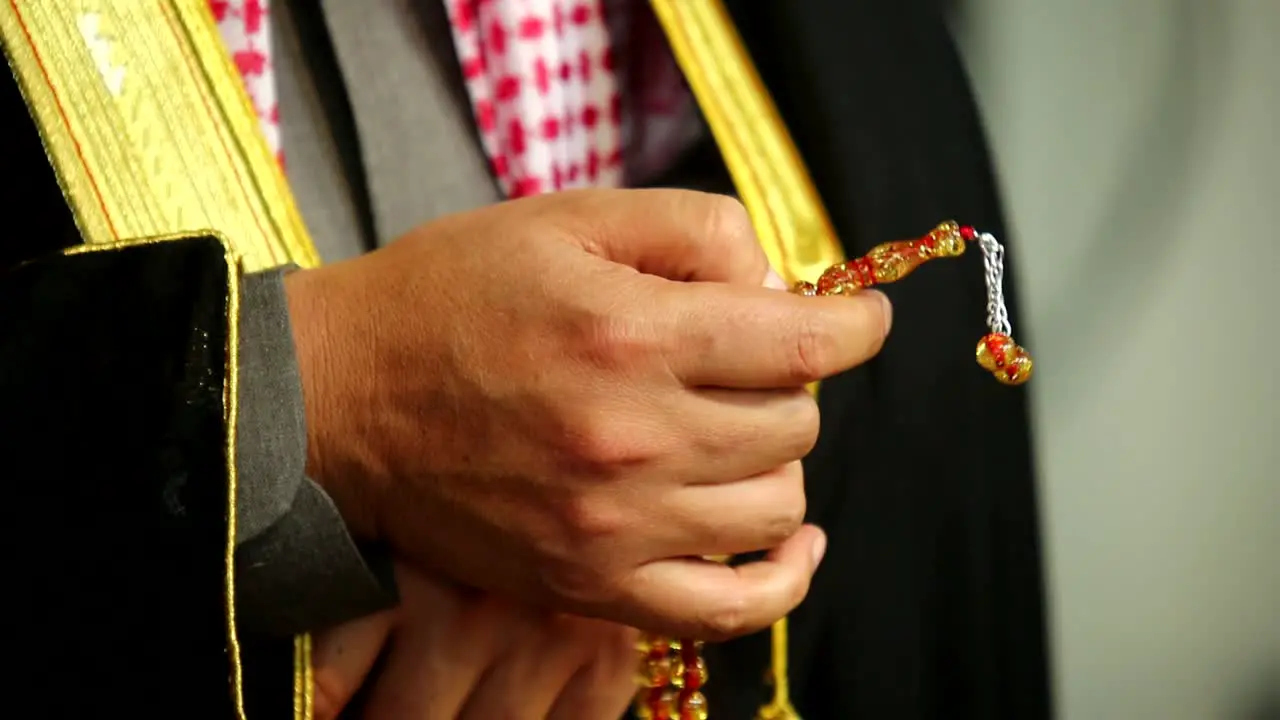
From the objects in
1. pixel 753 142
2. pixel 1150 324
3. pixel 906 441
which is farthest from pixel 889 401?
pixel 1150 324

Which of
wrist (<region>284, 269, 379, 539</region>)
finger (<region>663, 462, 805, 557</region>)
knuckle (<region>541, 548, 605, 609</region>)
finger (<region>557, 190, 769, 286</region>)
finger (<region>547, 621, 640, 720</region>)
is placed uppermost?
finger (<region>557, 190, 769, 286</region>)

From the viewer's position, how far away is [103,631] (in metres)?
0.33

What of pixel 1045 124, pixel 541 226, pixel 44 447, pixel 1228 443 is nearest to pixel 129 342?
pixel 44 447

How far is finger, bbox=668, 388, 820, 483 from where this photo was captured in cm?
37

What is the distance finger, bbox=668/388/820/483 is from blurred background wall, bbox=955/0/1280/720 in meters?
0.72

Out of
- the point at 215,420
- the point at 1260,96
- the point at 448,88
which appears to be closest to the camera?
the point at 215,420

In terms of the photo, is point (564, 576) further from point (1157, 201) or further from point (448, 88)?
point (1157, 201)

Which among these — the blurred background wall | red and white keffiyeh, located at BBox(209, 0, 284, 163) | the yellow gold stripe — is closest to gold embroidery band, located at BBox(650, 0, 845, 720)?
the yellow gold stripe

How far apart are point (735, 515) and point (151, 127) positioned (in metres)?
0.32

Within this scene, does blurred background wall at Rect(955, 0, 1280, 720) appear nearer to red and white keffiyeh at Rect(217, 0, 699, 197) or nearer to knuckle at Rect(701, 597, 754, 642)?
red and white keffiyeh at Rect(217, 0, 699, 197)

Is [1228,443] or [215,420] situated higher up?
[215,420]

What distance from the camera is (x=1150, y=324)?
3.41 feet

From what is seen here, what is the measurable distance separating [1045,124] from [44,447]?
1.00 meters

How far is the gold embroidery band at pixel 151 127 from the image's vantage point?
0.41 meters
